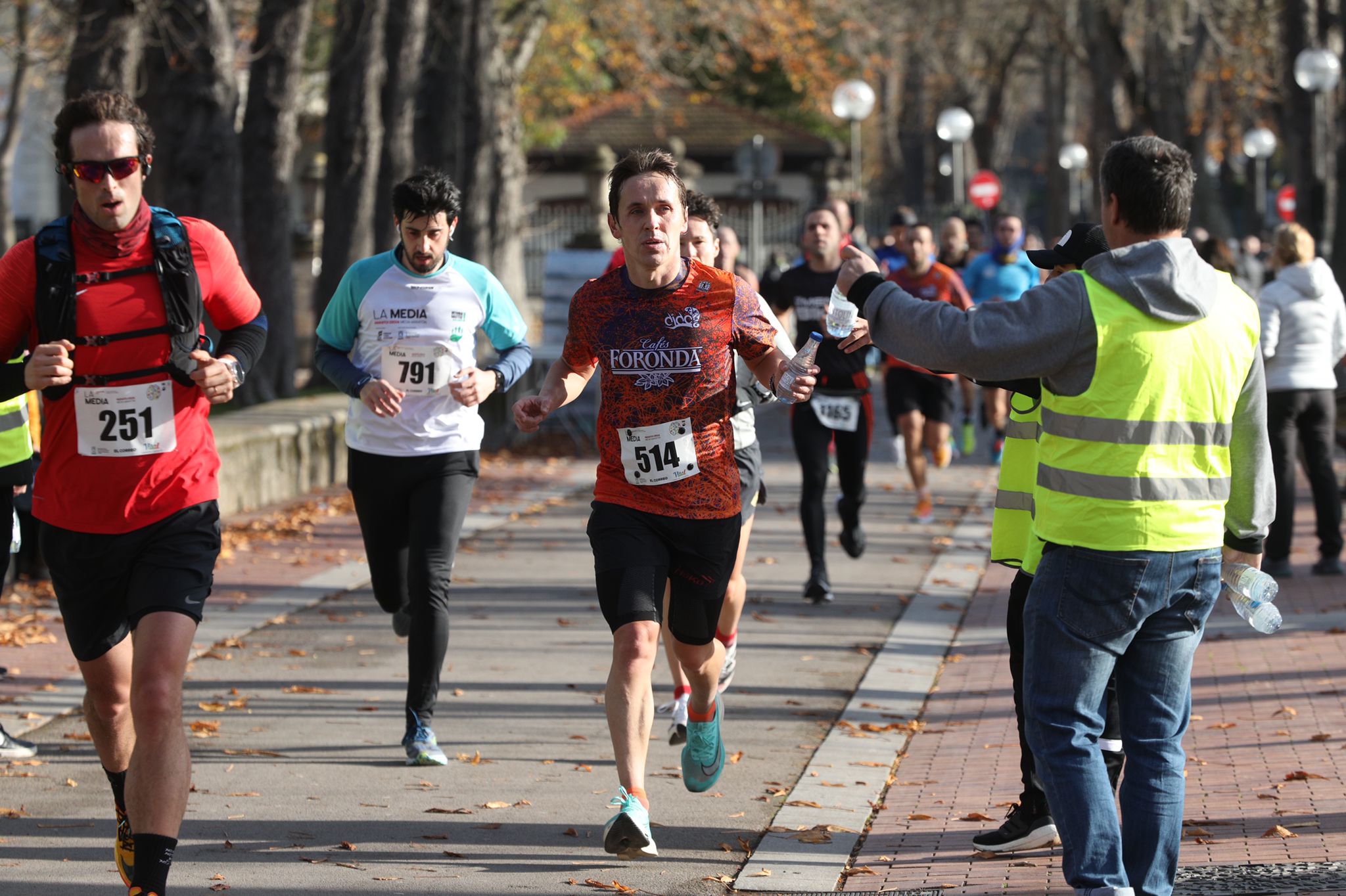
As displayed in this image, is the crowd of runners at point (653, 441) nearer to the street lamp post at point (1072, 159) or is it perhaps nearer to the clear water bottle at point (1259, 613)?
the clear water bottle at point (1259, 613)

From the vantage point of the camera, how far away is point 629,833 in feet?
16.2

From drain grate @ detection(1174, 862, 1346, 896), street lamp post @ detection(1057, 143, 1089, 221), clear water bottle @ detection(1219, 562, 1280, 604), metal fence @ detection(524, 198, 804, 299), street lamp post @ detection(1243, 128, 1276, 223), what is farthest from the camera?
street lamp post @ detection(1243, 128, 1276, 223)

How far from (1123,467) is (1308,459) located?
727 centimetres

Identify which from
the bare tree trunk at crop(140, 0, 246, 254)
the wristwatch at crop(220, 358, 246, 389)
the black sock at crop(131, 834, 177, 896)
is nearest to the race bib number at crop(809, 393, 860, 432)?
the wristwatch at crop(220, 358, 246, 389)

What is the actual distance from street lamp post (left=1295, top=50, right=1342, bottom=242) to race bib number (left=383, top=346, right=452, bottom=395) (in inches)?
667

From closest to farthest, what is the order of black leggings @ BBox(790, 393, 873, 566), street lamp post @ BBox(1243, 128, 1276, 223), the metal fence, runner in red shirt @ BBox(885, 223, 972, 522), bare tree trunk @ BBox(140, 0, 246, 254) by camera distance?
black leggings @ BBox(790, 393, 873, 566) → runner in red shirt @ BBox(885, 223, 972, 522) → bare tree trunk @ BBox(140, 0, 246, 254) → the metal fence → street lamp post @ BBox(1243, 128, 1276, 223)

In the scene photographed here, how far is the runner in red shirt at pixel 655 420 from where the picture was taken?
520cm

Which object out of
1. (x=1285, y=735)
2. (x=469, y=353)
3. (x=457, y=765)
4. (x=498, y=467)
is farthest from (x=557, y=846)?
(x=498, y=467)

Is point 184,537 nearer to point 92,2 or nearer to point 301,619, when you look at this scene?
point 301,619

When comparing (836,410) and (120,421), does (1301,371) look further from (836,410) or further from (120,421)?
(120,421)

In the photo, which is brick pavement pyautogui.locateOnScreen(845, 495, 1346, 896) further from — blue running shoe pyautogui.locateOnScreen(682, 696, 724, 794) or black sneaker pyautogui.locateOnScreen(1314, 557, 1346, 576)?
black sneaker pyautogui.locateOnScreen(1314, 557, 1346, 576)

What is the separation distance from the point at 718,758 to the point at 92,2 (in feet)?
32.4

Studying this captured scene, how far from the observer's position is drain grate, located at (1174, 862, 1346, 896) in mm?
4668

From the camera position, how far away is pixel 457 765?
6480 millimetres
